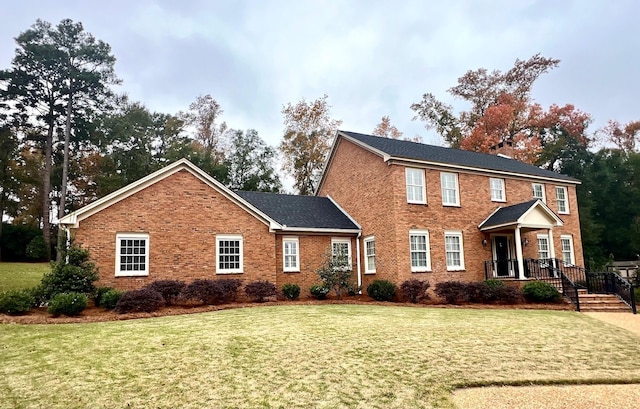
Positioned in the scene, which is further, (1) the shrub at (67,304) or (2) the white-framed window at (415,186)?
(2) the white-framed window at (415,186)

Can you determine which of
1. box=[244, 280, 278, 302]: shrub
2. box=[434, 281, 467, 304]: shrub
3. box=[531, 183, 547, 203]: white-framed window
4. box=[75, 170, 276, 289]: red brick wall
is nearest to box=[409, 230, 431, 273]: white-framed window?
box=[434, 281, 467, 304]: shrub

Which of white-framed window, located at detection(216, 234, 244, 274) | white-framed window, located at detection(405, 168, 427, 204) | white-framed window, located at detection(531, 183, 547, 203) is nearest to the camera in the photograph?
white-framed window, located at detection(216, 234, 244, 274)

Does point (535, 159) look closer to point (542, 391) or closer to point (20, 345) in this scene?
point (542, 391)

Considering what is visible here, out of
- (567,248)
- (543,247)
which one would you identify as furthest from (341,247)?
(567,248)

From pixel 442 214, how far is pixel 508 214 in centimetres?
330

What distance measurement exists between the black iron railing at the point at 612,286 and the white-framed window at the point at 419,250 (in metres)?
6.84

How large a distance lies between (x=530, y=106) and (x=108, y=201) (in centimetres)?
3722

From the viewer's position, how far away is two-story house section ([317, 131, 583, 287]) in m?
18.5

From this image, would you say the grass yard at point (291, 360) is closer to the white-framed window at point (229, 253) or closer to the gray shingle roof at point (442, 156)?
the white-framed window at point (229, 253)

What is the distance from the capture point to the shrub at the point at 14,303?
12.1 meters

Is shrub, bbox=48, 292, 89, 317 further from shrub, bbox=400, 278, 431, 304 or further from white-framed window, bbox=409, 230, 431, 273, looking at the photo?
white-framed window, bbox=409, 230, 431, 273

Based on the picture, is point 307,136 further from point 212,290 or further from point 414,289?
point 212,290

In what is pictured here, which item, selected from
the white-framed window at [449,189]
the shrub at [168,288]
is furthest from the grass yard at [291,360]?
the white-framed window at [449,189]

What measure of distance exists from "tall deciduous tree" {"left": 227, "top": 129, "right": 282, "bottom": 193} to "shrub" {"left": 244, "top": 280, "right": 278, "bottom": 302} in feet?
73.3
